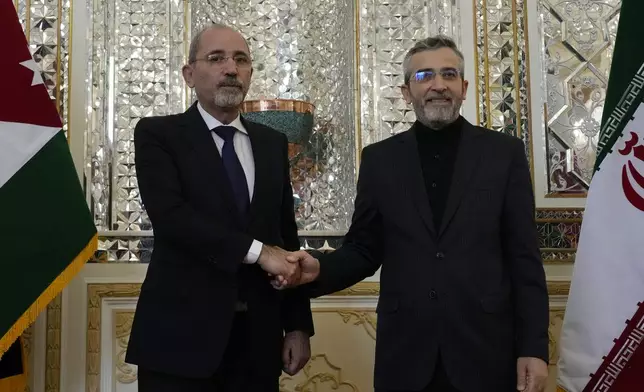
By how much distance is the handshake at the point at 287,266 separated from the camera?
201 cm

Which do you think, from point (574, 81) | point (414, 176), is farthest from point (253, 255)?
point (574, 81)

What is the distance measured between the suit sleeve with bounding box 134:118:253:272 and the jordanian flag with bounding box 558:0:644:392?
1.15 meters

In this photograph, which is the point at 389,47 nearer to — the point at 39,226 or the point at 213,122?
the point at 213,122

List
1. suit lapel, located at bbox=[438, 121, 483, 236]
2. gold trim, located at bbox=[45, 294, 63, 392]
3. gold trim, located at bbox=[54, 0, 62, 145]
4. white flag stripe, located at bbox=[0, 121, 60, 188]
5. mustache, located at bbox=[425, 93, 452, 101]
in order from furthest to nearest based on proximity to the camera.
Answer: gold trim, located at bbox=[54, 0, 62, 145]
gold trim, located at bbox=[45, 294, 63, 392]
white flag stripe, located at bbox=[0, 121, 60, 188]
mustache, located at bbox=[425, 93, 452, 101]
suit lapel, located at bbox=[438, 121, 483, 236]

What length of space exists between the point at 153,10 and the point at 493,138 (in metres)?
1.91

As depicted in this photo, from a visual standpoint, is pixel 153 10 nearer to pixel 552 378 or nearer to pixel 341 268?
pixel 341 268

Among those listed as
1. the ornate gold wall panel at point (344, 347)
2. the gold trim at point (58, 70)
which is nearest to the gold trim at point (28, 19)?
the gold trim at point (58, 70)

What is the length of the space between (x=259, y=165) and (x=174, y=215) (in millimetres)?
314

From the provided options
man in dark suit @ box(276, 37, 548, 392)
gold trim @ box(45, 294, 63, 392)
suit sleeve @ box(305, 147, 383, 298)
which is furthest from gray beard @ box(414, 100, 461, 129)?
gold trim @ box(45, 294, 63, 392)

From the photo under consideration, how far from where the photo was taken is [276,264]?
201cm

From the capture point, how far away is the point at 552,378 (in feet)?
10.7

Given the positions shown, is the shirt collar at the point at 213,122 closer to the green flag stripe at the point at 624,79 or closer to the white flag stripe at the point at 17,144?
the white flag stripe at the point at 17,144

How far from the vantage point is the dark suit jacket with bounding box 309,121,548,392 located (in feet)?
6.40

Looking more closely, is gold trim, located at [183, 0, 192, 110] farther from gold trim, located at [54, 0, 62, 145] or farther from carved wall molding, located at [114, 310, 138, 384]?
carved wall molding, located at [114, 310, 138, 384]
